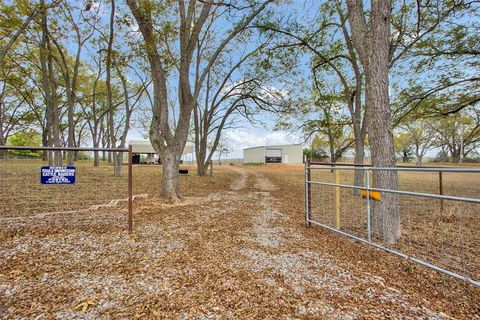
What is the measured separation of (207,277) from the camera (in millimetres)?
2504

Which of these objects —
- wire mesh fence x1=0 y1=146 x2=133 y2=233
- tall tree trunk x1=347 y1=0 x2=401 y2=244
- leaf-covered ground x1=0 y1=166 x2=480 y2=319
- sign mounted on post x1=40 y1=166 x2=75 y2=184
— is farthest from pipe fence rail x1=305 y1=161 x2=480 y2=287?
sign mounted on post x1=40 y1=166 x2=75 y2=184

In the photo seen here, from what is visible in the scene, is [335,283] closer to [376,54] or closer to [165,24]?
A: [376,54]

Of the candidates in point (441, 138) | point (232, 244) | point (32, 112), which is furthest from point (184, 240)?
point (441, 138)

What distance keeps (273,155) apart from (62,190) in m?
37.2

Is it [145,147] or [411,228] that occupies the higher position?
[145,147]

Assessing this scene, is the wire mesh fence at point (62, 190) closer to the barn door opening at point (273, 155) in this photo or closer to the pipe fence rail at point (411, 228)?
the pipe fence rail at point (411, 228)

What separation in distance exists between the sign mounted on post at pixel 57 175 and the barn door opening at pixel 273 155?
125 ft

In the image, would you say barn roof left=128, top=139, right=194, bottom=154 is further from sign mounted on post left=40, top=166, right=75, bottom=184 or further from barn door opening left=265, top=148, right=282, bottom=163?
sign mounted on post left=40, top=166, right=75, bottom=184

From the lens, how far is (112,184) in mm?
5434

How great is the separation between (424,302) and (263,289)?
1.49 m

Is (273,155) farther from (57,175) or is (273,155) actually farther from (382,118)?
(57,175)

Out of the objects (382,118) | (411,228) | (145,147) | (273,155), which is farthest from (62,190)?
(273,155)

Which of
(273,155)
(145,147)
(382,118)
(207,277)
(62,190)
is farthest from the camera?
(273,155)

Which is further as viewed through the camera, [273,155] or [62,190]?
[273,155]
